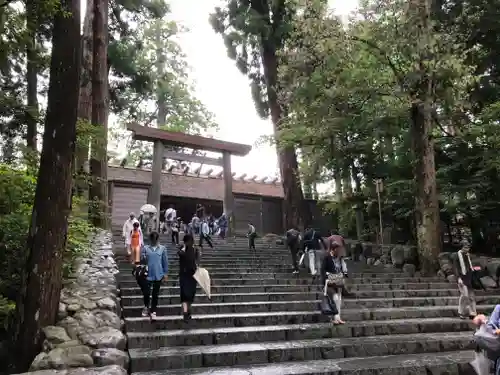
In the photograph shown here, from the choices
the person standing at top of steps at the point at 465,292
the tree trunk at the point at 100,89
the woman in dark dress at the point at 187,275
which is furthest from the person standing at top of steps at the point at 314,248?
the tree trunk at the point at 100,89

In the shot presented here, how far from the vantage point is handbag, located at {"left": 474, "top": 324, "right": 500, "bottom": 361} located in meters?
3.88

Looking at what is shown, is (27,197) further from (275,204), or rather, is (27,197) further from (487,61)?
(275,204)

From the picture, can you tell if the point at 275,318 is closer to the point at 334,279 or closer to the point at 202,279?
the point at 334,279

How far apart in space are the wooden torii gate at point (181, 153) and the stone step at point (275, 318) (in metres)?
11.8

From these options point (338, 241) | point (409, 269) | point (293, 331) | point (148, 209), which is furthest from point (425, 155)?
point (148, 209)

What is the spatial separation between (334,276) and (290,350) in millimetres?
1813

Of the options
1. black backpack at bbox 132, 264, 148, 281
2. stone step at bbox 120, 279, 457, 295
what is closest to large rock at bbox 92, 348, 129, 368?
black backpack at bbox 132, 264, 148, 281

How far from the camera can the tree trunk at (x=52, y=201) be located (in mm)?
5207

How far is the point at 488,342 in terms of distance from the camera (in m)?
3.92

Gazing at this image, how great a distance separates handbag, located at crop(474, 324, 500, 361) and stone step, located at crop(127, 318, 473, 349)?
9.65 ft

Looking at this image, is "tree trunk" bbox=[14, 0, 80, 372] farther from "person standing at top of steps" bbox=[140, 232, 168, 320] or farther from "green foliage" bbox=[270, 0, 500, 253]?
"green foliage" bbox=[270, 0, 500, 253]

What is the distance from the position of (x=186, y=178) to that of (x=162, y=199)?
1.76 metres

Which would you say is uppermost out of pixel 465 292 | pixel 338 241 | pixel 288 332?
pixel 338 241

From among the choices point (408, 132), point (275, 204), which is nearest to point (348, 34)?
point (408, 132)
